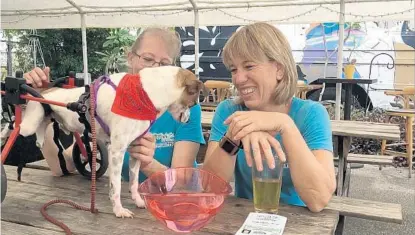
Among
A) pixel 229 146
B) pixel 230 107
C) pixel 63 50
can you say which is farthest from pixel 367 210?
pixel 63 50

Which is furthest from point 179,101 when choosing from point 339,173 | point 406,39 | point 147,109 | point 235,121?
point 406,39

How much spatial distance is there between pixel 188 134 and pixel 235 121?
662 millimetres

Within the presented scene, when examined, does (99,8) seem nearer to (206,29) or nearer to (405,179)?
(206,29)

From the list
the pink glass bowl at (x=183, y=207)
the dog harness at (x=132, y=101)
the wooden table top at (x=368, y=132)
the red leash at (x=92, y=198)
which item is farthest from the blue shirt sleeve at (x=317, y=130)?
the wooden table top at (x=368, y=132)

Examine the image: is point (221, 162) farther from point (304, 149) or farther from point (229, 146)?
point (304, 149)

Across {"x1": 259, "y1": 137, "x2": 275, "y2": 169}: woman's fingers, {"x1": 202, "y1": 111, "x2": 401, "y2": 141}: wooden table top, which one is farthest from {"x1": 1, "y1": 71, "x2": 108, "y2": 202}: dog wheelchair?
{"x1": 202, "y1": 111, "x2": 401, "y2": 141}: wooden table top

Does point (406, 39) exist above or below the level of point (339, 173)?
above

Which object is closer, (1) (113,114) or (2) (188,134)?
(1) (113,114)

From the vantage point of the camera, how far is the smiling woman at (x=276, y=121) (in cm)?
124

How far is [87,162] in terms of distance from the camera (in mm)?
1620

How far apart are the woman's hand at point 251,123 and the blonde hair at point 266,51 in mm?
352

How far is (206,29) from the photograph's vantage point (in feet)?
29.8

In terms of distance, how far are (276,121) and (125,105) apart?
0.43m

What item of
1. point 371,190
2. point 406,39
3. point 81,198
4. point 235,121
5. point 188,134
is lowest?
point 371,190
